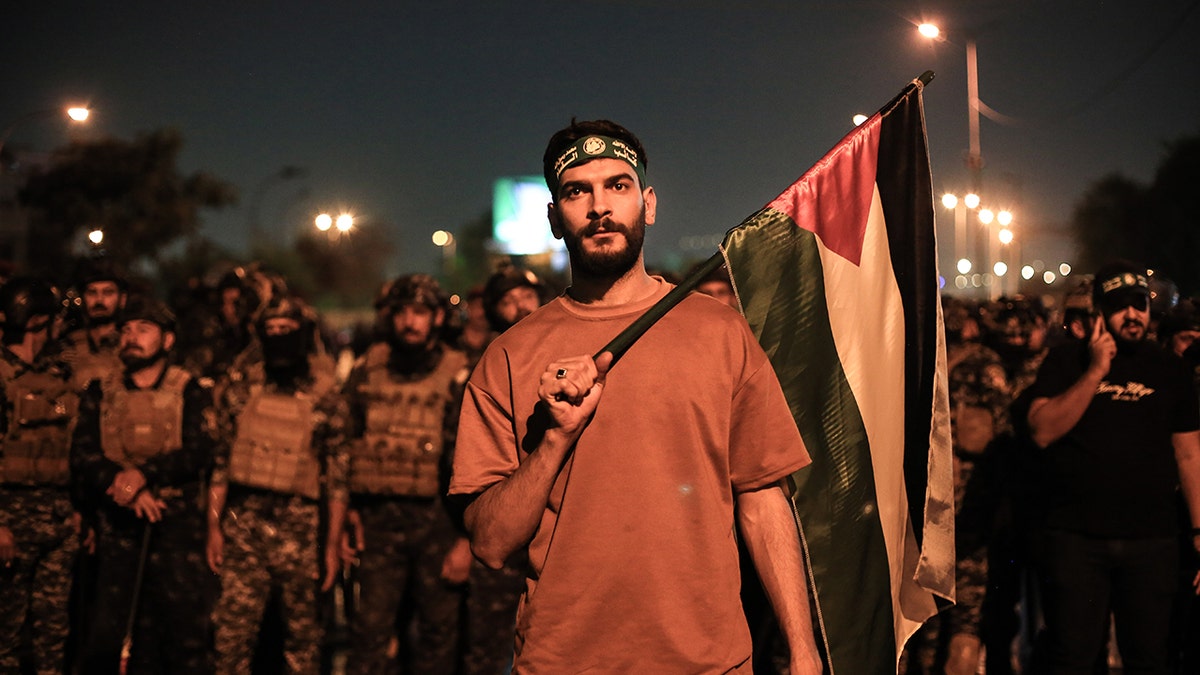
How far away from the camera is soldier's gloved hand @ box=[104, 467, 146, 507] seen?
22.4ft

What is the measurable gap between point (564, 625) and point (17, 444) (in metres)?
5.70

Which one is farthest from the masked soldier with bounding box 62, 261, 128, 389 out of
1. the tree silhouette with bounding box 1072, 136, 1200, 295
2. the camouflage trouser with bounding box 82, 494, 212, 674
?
the tree silhouette with bounding box 1072, 136, 1200, 295

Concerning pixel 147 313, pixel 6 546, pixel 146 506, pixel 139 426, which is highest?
pixel 147 313

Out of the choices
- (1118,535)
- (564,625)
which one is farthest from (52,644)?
(1118,535)

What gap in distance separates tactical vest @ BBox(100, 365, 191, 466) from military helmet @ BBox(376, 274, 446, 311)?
147 centimetres

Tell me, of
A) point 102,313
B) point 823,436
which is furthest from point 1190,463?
point 102,313

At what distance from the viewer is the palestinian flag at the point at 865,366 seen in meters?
3.77

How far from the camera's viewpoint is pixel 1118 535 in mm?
5695

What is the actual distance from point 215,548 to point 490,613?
66.3 inches

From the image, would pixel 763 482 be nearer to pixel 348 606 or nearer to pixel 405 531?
pixel 405 531

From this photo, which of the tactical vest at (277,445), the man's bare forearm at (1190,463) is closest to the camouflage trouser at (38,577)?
the tactical vest at (277,445)

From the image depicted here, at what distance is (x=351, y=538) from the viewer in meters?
7.65

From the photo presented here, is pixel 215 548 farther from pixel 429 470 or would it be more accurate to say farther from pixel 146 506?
→ pixel 429 470

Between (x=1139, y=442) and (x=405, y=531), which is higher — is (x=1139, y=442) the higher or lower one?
the higher one
